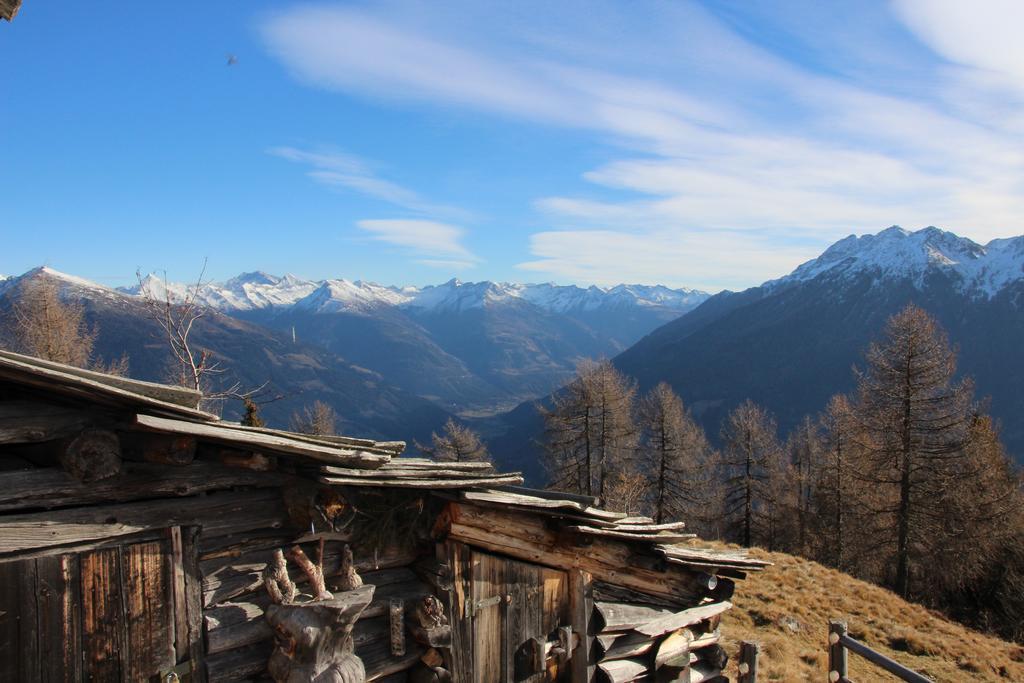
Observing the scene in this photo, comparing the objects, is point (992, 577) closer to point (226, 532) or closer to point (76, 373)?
point (226, 532)

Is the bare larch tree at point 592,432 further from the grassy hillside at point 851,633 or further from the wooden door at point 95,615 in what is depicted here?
the wooden door at point 95,615

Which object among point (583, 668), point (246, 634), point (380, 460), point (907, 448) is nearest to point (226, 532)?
point (246, 634)

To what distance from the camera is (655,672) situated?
883 cm

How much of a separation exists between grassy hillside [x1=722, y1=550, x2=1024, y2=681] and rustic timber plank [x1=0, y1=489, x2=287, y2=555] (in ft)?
32.4

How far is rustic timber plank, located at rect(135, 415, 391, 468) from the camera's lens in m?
4.82

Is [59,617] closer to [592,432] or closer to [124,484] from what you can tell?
[124,484]

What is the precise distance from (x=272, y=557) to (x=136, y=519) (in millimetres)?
1296

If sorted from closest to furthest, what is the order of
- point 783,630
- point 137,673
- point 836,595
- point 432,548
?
1. point 137,673
2. point 432,548
3. point 783,630
4. point 836,595

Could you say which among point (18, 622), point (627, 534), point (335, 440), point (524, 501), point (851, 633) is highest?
point (335, 440)

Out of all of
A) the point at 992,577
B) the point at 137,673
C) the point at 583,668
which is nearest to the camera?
the point at 137,673

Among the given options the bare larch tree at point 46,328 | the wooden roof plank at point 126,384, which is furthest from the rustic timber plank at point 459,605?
the bare larch tree at point 46,328

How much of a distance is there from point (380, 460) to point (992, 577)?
2588 cm

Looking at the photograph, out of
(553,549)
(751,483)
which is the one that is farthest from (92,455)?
(751,483)

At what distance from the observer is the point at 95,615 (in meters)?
4.98
